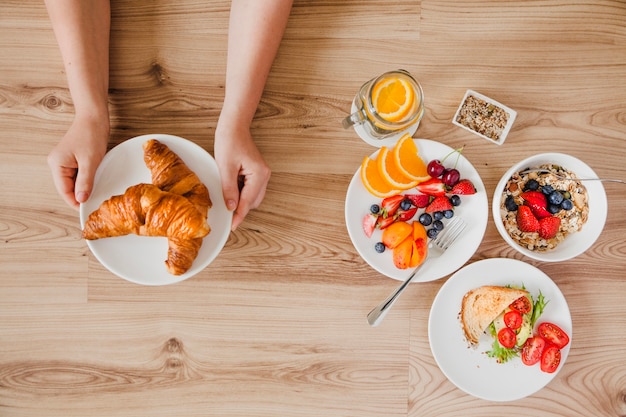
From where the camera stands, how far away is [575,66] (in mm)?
1308

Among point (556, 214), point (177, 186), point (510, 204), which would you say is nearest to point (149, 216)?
point (177, 186)

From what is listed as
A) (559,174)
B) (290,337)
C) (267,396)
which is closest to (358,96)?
(559,174)

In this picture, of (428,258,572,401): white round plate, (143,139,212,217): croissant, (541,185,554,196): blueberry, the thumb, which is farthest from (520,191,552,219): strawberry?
the thumb

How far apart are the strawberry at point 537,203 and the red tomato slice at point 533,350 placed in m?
0.30

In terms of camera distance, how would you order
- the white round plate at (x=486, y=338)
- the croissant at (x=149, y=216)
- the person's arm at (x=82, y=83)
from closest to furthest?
the croissant at (x=149, y=216) → the person's arm at (x=82, y=83) → the white round plate at (x=486, y=338)

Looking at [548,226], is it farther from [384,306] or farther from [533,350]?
[384,306]

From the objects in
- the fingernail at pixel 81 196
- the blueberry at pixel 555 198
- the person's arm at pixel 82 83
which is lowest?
the blueberry at pixel 555 198

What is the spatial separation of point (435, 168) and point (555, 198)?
292 mm

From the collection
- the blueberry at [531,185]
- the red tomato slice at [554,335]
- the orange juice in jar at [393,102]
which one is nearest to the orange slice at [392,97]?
the orange juice in jar at [393,102]

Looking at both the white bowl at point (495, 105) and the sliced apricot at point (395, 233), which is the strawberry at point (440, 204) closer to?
the sliced apricot at point (395, 233)

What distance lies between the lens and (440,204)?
3.96 ft

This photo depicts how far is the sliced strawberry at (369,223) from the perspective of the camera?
3.96ft

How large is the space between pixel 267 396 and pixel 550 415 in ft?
2.38

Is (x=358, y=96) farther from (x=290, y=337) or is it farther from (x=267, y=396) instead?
(x=267, y=396)
